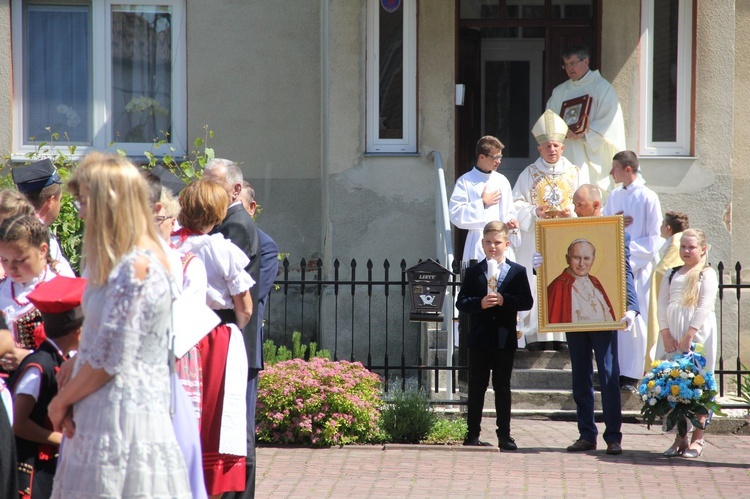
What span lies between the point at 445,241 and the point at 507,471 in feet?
10.3

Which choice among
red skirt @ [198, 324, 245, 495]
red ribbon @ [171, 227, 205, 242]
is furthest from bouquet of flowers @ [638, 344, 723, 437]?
red ribbon @ [171, 227, 205, 242]

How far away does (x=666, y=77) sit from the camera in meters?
11.3

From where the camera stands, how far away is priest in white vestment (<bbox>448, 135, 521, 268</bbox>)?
9.89 m

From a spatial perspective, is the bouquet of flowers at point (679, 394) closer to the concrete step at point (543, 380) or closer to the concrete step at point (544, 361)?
the concrete step at point (543, 380)

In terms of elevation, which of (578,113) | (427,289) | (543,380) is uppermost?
(578,113)


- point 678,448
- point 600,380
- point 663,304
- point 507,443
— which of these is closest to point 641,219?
point 663,304

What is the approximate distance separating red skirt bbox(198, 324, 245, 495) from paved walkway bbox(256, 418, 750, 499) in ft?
4.72

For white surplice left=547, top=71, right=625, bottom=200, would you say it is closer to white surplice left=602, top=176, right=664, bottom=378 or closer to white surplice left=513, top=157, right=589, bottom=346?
white surplice left=513, top=157, right=589, bottom=346

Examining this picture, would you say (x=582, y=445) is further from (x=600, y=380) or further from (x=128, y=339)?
(x=128, y=339)

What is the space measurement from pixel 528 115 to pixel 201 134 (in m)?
3.97

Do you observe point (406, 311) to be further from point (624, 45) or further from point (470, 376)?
point (624, 45)

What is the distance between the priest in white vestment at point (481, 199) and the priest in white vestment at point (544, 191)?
266 millimetres

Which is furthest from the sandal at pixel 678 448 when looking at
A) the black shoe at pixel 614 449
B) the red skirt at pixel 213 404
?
the red skirt at pixel 213 404

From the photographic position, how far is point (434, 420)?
8.47m
